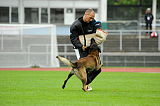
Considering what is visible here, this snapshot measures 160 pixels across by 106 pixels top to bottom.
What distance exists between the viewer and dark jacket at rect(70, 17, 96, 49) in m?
12.3

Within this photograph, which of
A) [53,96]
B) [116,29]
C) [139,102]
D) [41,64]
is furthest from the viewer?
[116,29]

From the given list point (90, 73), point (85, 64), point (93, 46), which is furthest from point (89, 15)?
point (90, 73)

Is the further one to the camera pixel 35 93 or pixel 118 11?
pixel 118 11

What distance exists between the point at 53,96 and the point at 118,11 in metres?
30.7

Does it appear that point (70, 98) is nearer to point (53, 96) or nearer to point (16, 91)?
point (53, 96)

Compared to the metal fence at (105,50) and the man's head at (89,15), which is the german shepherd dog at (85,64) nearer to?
the man's head at (89,15)

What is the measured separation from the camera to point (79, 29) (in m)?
12.3

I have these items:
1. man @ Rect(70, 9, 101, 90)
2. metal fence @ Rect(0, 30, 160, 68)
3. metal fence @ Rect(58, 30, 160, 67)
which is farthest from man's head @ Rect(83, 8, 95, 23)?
metal fence @ Rect(58, 30, 160, 67)

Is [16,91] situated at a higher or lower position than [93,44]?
lower

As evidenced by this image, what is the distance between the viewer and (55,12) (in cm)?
3775

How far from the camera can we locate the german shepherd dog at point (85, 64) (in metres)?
11.9

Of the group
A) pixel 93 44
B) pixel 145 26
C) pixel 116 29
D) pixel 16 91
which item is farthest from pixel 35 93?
pixel 145 26

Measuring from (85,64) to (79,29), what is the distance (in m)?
0.93

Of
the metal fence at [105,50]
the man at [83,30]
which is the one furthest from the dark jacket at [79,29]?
the metal fence at [105,50]
